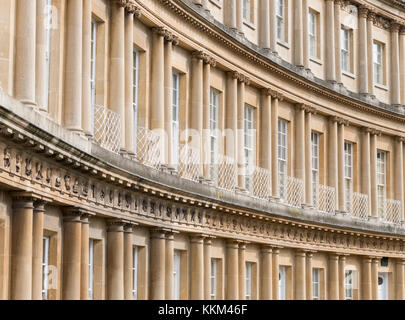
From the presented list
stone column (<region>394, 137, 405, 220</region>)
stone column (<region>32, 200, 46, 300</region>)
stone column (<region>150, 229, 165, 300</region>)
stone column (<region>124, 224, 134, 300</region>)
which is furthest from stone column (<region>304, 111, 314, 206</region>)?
stone column (<region>32, 200, 46, 300</region>)

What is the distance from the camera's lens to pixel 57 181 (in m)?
23.2

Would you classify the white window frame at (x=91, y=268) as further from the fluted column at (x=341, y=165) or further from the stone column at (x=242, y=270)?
the fluted column at (x=341, y=165)

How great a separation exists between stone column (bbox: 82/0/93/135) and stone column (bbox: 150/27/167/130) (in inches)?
211

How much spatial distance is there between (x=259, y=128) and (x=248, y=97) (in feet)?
4.65

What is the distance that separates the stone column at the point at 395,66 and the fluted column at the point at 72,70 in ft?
90.1

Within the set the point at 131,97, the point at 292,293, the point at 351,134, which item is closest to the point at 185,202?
the point at 131,97

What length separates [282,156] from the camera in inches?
1667

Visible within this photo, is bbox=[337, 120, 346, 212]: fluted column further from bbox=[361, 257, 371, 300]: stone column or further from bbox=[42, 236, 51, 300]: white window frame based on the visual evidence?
bbox=[42, 236, 51, 300]: white window frame

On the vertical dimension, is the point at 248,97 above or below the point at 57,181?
above

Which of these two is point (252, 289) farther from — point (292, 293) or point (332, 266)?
point (332, 266)

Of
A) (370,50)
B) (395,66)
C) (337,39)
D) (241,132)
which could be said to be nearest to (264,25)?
(241,132)

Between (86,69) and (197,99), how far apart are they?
8893mm

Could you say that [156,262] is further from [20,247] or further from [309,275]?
[309,275]
